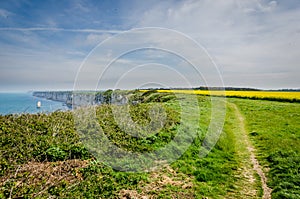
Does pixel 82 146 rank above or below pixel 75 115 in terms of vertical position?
below

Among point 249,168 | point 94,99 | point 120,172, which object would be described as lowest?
point 249,168

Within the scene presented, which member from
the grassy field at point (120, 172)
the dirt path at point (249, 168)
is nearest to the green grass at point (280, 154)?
the grassy field at point (120, 172)

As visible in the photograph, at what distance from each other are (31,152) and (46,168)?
1165mm

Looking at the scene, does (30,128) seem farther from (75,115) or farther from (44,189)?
(44,189)

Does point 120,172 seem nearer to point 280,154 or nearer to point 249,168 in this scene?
point 249,168

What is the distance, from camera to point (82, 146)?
8812mm

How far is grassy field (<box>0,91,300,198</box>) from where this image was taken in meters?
6.54

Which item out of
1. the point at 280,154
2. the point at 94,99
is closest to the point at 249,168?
the point at 280,154

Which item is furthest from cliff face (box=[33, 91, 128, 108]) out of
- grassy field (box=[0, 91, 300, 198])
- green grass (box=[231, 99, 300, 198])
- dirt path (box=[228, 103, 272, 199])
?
green grass (box=[231, 99, 300, 198])

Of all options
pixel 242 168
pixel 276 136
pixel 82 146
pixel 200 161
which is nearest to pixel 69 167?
pixel 82 146

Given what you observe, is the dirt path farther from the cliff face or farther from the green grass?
the cliff face

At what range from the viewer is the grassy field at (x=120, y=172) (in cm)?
654

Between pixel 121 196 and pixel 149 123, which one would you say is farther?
pixel 149 123

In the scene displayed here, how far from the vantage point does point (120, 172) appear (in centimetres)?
777
